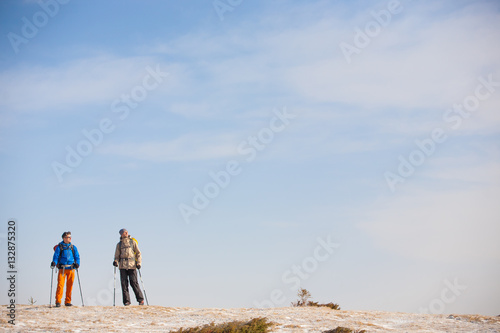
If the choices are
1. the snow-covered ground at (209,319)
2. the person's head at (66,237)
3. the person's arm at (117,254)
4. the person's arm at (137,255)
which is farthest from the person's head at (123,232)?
the snow-covered ground at (209,319)

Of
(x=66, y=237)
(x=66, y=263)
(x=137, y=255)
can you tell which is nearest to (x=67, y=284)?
(x=66, y=263)

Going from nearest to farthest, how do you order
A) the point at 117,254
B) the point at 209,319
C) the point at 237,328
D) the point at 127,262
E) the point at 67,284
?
the point at 237,328 < the point at 209,319 < the point at 67,284 < the point at 127,262 < the point at 117,254

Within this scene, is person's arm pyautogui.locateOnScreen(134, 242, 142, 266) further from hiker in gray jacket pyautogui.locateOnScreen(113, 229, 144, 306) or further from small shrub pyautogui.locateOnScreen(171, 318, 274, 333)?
small shrub pyautogui.locateOnScreen(171, 318, 274, 333)

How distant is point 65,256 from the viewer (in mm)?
17781

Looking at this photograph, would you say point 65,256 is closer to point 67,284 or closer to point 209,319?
point 67,284

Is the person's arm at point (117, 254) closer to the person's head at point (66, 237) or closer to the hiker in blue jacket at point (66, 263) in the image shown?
the hiker in blue jacket at point (66, 263)

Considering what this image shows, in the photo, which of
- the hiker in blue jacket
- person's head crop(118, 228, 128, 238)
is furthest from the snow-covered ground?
person's head crop(118, 228, 128, 238)

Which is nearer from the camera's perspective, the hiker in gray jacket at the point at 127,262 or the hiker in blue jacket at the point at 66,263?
the hiker in blue jacket at the point at 66,263

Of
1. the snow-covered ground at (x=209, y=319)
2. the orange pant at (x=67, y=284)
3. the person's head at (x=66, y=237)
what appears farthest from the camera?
the person's head at (x=66, y=237)

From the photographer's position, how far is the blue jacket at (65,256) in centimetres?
1770

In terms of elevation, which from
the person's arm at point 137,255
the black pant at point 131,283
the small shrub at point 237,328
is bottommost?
the small shrub at point 237,328

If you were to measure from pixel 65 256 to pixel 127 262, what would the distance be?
7.02 ft

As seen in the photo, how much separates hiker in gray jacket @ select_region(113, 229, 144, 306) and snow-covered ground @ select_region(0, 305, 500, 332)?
4.61ft

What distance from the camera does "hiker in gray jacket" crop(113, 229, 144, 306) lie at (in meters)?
18.5
